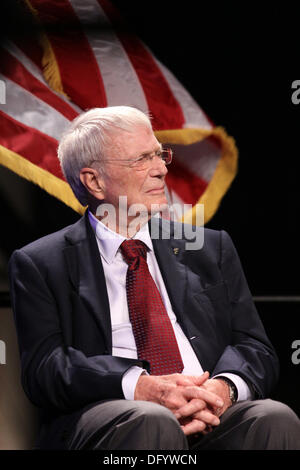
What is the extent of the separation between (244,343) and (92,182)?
0.62 m

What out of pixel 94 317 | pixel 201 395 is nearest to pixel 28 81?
pixel 94 317

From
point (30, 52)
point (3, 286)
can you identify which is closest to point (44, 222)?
point (3, 286)

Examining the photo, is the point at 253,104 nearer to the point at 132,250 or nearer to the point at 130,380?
the point at 132,250

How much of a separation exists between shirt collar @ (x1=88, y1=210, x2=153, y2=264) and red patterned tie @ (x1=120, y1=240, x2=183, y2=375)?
1.0 inches

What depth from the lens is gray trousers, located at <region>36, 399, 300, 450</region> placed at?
1.39 metres

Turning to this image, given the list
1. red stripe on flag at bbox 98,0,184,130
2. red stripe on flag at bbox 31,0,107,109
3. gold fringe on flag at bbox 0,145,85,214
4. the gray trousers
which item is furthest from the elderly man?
red stripe on flag at bbox 98,0,184,130

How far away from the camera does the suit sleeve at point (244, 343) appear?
166 centimetres

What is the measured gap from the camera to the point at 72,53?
2199 mm

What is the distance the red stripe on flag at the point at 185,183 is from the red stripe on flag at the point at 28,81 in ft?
1.42

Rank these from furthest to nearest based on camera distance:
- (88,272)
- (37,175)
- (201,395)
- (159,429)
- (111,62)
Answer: (111,62), (37,175), (88,272), (201,395), (159,429)

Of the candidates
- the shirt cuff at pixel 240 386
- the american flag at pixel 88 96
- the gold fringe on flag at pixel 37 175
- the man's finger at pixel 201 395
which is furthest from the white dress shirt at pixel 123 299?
the american flag at pixel 88 96

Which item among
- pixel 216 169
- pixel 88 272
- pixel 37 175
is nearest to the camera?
pixel 88 272

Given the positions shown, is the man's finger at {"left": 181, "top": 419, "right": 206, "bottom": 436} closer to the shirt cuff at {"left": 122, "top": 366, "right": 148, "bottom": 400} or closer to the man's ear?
the shirt cuff at {"left": 122, "top": 366, "right": 148, "bottom": 400}
